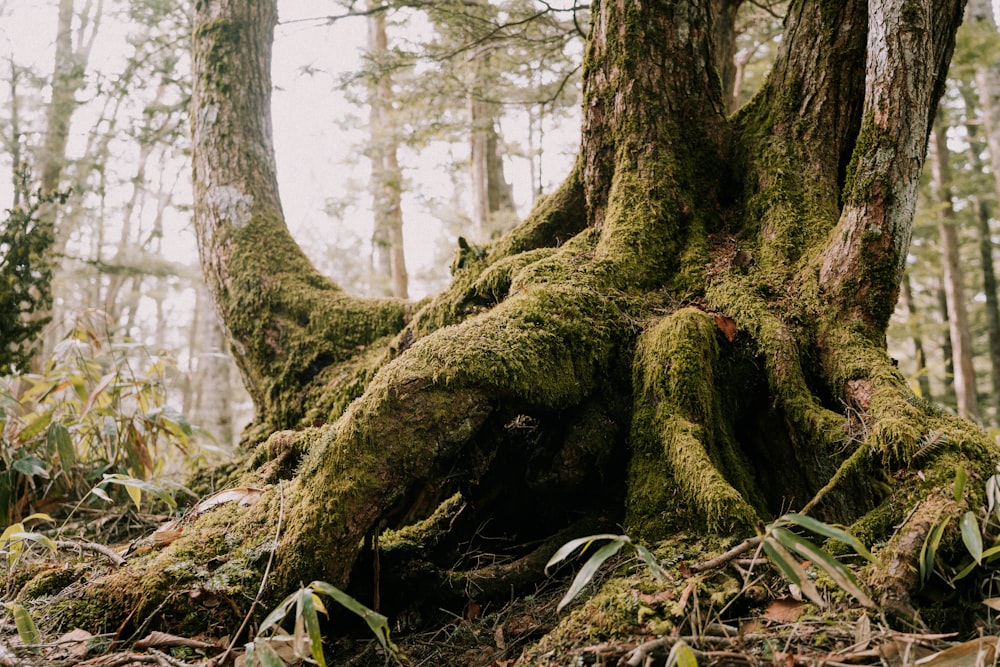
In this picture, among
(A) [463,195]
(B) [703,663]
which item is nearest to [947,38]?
(B) [703,663]

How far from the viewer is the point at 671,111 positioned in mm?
3361

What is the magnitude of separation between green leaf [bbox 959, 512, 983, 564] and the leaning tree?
0.58ft

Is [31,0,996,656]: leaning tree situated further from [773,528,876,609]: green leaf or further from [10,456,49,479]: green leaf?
[10,456,49,479]: green leaf

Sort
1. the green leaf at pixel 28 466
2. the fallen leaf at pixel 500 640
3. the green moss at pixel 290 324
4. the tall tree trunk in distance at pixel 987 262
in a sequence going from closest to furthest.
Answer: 1. the fallen leaf at pixel 500 640
2. the green leaf at pixel 28 466
3. the green moss at pixel 290 324
4. the tall tree trunk in distance at pixel 987 262

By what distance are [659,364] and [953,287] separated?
11.6 metres

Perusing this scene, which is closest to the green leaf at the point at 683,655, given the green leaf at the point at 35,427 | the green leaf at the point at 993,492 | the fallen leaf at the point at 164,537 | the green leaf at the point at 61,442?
the green leaf at the point at 993,492

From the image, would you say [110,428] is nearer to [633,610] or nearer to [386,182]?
[633,610]

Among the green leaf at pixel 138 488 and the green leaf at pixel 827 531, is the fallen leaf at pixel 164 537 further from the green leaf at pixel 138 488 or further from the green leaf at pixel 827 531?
the green leaf at pixel 827 531

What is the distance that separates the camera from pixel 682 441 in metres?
2.25

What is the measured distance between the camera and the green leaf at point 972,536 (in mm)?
1442

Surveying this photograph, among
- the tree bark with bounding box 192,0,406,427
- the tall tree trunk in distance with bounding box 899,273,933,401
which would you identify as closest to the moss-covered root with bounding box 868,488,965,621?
the tree bark with bounding box 192,0,406,427

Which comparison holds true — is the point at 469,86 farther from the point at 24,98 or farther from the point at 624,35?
the point at 24,98

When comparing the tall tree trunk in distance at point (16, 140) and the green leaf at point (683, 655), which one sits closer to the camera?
the green leaf at point (683, 655)

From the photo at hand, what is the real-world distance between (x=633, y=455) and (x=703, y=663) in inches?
42.2
